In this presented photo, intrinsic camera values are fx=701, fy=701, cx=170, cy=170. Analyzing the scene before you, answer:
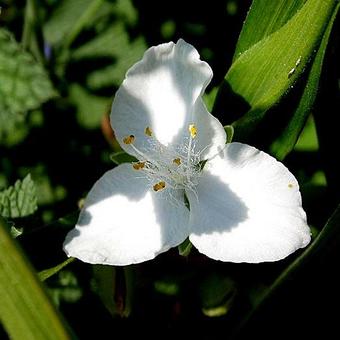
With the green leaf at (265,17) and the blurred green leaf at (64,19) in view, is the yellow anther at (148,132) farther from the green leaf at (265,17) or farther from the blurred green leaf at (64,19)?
the blurred green leaf at (64,19)

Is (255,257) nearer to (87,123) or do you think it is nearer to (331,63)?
(331,63)

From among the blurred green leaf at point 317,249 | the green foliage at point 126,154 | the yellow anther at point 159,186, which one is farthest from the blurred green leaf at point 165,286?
the yellow anther at point 159,186

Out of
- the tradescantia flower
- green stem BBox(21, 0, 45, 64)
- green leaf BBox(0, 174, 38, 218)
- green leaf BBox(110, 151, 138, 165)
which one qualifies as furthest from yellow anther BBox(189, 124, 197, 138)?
green stem BBox(21, 0, 45, 64)

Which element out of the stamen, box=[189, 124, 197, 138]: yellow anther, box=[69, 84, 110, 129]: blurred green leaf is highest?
box=[189, 124, 197, 138]: yellow anther

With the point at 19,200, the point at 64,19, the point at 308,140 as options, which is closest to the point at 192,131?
the point at 19,200

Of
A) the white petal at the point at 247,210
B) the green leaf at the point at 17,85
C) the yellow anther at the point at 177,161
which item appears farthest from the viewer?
the green leaf at the point at 17,85

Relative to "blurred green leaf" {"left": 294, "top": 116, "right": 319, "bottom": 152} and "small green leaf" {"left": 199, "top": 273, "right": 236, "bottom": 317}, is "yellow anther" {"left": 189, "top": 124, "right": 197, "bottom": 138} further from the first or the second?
"blurred green leaf" {"left": 294, "top": 116, "right": 319, "bottom": 152}
